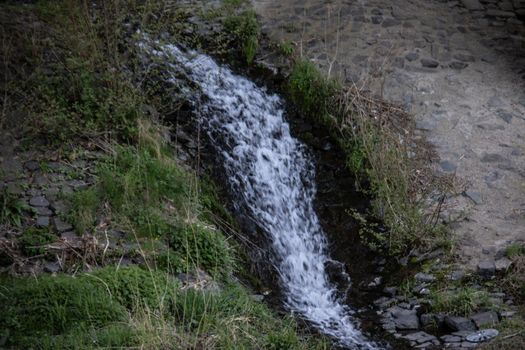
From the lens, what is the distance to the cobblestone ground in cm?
724

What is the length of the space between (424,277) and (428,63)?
3.38 m

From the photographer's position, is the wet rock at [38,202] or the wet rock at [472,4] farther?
the wet rock at [472,4]

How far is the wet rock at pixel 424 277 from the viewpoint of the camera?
21.5 feet

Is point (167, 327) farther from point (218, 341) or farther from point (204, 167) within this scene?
point (204, 167)

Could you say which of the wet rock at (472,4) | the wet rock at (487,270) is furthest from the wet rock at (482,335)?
the wet rock at (472,4)

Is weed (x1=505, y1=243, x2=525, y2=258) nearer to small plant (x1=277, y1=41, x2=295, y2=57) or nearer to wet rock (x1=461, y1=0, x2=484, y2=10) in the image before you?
small plant (x1=277, y1=41, x2=295, y2=57)

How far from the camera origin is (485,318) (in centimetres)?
588

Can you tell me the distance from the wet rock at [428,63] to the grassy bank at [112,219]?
3177 mm

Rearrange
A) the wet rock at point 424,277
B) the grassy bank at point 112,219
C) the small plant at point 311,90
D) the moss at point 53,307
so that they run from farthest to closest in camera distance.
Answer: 1. the small plant at point 311,90
2. the wet rock at point 424,277
3. the grassy bank at point 112,219
4. the moss at point 53,307

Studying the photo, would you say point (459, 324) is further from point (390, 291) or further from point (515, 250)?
point (515, 250)

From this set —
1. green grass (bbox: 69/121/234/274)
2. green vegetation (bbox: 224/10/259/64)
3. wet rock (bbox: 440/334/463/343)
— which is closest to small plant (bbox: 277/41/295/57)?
green vegetation (bbox: 224/10/259/64)

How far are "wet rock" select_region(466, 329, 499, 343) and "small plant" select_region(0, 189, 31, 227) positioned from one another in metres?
3.78

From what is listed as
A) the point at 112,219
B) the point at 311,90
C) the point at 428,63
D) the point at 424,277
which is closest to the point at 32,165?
the point at 112,219

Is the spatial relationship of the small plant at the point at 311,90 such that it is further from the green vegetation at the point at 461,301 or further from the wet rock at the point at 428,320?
the wet rock at the point at 428,320
